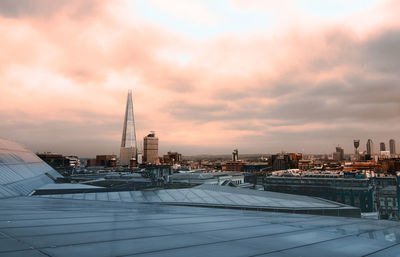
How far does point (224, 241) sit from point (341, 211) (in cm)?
2563

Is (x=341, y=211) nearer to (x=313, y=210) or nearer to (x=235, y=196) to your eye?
(x=313, y=210)

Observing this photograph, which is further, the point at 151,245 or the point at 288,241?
the point at 288,241

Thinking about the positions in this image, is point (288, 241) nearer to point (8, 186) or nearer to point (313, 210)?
point (313, 210)

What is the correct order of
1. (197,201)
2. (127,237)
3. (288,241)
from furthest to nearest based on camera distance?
(197,201)
(288,241)
(127,237)

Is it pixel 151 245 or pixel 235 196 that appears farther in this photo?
pixel 235 196

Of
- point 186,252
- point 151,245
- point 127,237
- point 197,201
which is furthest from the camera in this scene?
point 197,201

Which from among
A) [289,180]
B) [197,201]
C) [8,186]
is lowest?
[289,180]

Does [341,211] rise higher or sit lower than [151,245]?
lower

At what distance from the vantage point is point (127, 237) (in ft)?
24.7

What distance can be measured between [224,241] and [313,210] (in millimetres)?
22319

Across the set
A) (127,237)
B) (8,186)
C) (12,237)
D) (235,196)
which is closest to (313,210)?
(235,196)

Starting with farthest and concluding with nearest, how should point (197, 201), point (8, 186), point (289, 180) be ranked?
1. point (289, 180)
2. point (197, 201)
3. point (8, 186)

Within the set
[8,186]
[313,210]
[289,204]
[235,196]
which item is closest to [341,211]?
[313,210]

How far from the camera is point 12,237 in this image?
265 inches
